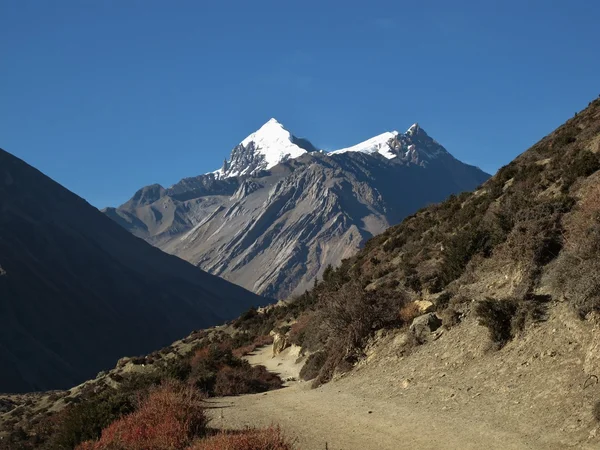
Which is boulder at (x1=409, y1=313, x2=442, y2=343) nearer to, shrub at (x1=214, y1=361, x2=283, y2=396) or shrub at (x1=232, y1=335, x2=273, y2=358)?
shrub at (x1=214, y1=361, x2=283, y2=396)

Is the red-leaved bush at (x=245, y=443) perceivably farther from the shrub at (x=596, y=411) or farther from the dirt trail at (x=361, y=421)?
the shrub at (x=596, y=411)

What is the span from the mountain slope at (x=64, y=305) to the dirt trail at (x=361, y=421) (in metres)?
93.2

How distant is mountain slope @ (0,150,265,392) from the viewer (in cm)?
11050

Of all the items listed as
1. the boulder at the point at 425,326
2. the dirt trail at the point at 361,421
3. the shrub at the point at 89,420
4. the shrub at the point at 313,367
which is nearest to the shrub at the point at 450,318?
the boulder at the point at 425,326

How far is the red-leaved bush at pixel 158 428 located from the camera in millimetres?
10531

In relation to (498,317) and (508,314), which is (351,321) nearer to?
(498,317)

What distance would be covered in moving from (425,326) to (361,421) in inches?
227

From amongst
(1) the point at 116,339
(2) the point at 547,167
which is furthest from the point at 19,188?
(2) the point at 547,167

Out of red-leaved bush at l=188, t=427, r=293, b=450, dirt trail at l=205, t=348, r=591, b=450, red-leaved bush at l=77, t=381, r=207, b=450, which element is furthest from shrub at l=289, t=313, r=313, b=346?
red-leaved bush at l=188, t=427, r=293, b=450

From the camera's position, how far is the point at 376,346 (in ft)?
65.5

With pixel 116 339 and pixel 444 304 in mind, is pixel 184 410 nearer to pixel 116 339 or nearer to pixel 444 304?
pixel 444 304

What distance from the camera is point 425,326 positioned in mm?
18656

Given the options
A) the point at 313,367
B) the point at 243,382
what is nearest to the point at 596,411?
the point at 313,367

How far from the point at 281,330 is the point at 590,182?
790 inches
